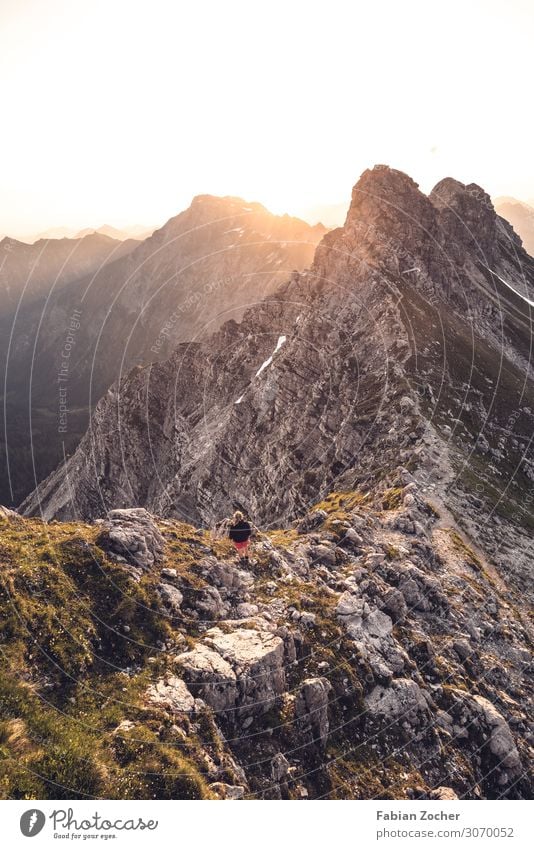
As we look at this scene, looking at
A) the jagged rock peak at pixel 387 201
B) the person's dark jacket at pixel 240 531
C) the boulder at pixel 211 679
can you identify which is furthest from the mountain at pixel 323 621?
the jagged rock peak at pixel 387 201

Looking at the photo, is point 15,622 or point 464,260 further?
point 464,260

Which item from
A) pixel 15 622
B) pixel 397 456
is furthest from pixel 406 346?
pixel 15 622

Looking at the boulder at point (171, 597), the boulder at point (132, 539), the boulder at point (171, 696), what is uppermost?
the boulder at point (132, 539)

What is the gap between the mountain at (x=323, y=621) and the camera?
66.3 feet

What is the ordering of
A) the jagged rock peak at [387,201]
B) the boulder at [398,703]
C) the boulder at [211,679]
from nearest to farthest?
the boulder at [211,679], the boulder at [398,703], the jagged rock peak at [387,201]

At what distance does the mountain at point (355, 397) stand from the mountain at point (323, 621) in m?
0.67

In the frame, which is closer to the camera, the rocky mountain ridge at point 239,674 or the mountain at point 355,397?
the rocky mountain ridge at point 239,674

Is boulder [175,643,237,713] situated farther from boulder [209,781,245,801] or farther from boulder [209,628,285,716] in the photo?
boulder [209,781,245,801]

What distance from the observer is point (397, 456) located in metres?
63.1

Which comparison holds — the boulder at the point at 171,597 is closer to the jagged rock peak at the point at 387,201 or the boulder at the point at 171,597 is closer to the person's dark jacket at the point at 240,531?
the person's dark jacket at the point at 240,531

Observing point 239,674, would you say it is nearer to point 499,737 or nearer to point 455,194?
point 499,737
